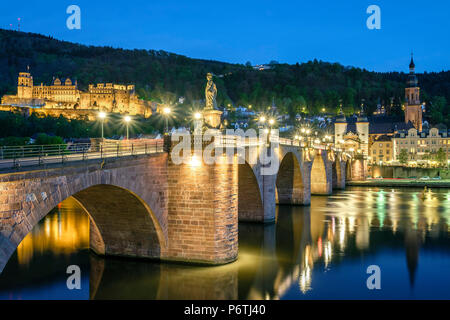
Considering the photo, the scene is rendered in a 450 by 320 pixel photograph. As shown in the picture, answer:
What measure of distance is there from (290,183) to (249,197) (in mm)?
13206

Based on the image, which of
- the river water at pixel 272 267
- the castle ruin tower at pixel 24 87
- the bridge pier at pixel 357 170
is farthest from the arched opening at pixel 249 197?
the castle ruin tower at pixel 24 87

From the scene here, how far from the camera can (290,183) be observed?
154 ft

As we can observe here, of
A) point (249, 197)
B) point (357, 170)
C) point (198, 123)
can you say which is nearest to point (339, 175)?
point (357, 170)

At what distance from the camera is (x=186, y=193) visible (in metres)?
22.3

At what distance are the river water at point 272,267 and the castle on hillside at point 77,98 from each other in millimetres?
143435

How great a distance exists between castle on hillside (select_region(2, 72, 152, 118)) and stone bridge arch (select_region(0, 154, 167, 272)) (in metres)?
155

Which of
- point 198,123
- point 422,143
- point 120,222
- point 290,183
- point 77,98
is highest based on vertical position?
point 77,98

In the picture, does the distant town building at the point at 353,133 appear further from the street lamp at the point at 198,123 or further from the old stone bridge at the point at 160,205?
the old stone bridge at the point at 160,205

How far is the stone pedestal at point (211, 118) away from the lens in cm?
2511

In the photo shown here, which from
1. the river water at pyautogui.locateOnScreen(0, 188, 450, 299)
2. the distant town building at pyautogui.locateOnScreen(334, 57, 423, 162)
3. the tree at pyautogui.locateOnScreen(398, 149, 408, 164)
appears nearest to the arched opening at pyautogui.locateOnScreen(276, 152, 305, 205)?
the river water at pyautogui.locateOnScreen(0, 188, 450, 299)

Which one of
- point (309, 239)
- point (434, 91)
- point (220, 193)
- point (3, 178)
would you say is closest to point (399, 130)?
point (434, 91)

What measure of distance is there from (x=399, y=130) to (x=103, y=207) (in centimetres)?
11850

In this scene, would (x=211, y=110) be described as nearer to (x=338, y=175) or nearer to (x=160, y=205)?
(x=160, y=205)
